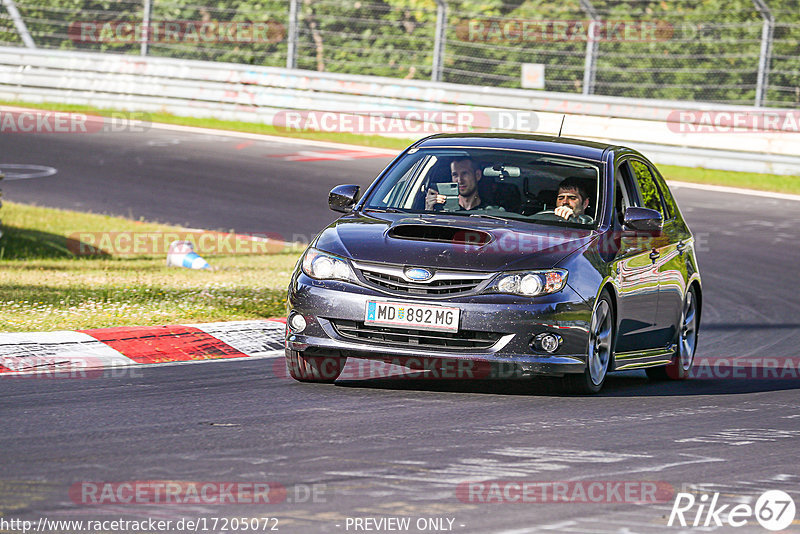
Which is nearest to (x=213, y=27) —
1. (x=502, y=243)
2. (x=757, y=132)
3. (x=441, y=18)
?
(x=441, y=18)

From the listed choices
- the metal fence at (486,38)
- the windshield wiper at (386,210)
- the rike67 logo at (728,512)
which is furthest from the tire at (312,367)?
the metal fence at (486,38)

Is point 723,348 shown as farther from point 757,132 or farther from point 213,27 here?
point 213,27

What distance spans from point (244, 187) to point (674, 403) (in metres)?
12.5

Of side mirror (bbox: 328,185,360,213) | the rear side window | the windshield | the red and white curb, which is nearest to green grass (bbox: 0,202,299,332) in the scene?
the red and white curb

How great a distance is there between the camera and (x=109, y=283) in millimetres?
12695

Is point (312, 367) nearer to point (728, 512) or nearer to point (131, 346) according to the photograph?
point (131, 346)

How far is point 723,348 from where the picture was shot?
11414 millimetres

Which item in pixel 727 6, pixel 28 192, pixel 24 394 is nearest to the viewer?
pixel 24 394

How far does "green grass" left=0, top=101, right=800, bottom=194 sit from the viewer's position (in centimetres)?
2223

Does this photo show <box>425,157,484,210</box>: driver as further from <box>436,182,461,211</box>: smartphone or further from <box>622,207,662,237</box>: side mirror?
<box>622,207,662,237</box>: side mirror

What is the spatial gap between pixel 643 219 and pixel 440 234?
4.69 feet

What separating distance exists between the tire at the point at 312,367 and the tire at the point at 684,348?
2.52 metres

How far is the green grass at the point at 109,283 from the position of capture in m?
10.7

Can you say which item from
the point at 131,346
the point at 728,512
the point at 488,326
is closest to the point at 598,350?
the point at 488,326
